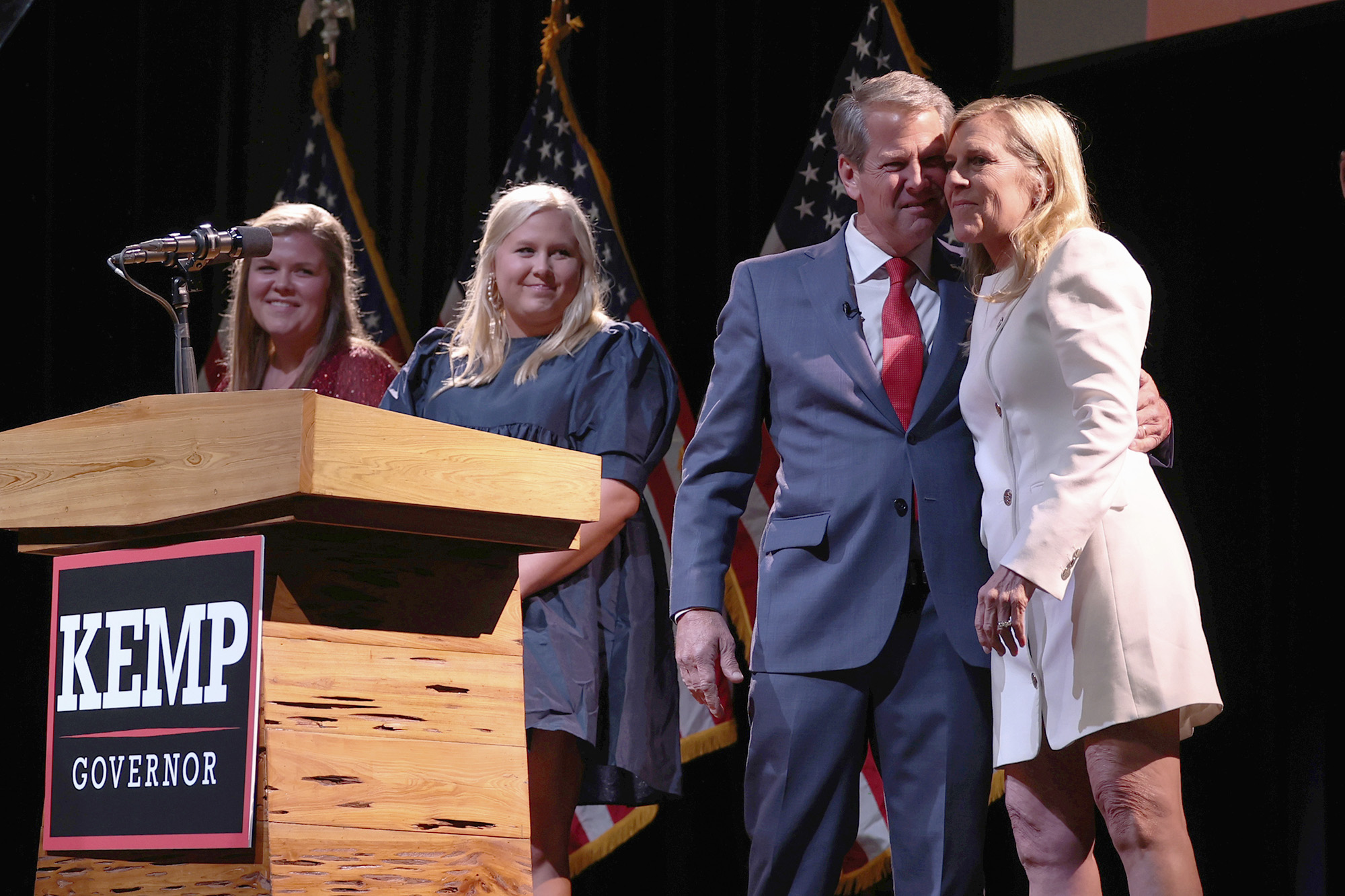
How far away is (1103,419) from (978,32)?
1.75 metres

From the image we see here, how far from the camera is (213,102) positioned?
440 cm

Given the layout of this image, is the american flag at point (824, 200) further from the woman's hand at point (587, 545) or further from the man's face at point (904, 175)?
the man's face at point (904, 175)

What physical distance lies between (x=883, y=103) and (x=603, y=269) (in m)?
1.62

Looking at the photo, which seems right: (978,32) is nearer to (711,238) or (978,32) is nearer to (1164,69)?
(1164,69)

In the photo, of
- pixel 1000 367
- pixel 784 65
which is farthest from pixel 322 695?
pixel 784 65

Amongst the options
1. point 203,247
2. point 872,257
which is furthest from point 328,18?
point 872,257

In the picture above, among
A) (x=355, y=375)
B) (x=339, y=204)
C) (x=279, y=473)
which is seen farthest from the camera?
(x=339, y=204)

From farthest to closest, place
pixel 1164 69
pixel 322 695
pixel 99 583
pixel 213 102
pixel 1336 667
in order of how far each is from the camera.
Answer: pixel 213 102 → pixel 1164 69 → pixel 1336 667 → pixel 99 583 → pixel 322 695

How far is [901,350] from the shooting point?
6.92ft

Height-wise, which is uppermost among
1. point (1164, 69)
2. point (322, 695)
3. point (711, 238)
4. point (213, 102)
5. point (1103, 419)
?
point (213, 102)

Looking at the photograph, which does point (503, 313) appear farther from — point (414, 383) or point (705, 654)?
point (705, 654)

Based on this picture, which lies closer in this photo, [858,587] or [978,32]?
[858,587]

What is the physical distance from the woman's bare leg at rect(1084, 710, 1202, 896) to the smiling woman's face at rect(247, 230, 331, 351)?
1.95 m

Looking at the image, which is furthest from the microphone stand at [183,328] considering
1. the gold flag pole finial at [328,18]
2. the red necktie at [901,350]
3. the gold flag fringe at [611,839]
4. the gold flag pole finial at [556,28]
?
the gold flag pole finial at [328,18]
